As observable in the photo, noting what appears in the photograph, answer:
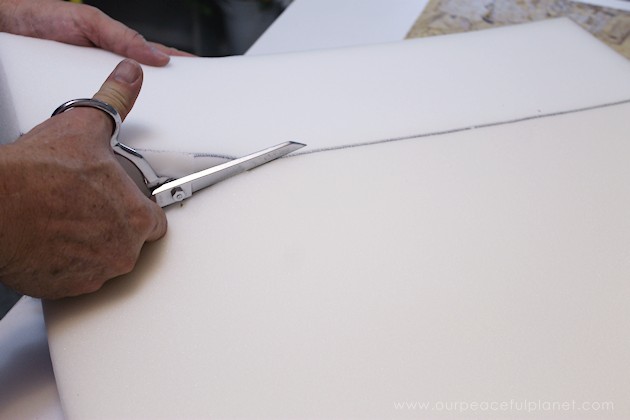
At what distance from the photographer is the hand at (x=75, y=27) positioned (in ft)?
2.38

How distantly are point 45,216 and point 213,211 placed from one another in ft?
0.56

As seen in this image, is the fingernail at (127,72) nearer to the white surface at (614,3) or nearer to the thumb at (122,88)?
the thumb at (122,88)

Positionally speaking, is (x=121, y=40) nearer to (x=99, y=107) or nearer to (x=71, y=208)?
(x=99, y=107)

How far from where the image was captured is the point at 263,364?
1.53 ft

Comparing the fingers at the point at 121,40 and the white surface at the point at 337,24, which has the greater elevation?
the fingers at the point at 121,40

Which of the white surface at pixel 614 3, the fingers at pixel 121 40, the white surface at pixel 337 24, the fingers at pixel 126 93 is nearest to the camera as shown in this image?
the fingers at pixel 126 93

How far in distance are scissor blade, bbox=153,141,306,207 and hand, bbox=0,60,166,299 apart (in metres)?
0.04

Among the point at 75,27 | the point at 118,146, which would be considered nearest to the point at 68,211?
the point at 118,146

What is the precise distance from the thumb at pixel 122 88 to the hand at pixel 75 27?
139 millimetres

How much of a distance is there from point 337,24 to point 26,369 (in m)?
0.94

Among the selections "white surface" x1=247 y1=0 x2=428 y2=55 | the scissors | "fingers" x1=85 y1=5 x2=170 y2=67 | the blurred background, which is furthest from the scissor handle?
the blurred background

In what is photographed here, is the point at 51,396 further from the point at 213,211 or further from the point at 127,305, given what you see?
the point at 213,211

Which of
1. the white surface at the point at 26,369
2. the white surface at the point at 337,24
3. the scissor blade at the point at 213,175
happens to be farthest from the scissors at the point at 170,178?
the white surface at the point at 337,24

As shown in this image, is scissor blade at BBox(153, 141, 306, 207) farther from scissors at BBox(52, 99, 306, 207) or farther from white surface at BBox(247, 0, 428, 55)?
white surface at BBox(247, 0, 428, 55)
